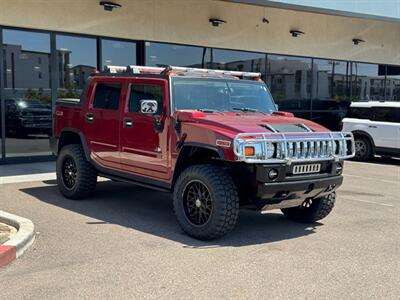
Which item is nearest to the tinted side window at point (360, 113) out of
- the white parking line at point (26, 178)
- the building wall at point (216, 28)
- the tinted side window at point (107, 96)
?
the building wall at point (216, 28)

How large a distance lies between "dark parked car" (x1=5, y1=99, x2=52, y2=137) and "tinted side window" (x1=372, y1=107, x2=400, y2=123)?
28.8ft

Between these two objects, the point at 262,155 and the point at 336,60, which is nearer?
the point at 262,155

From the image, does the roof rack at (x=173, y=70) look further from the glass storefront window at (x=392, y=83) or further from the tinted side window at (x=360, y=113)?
the glass storefront window at (x=392, y=83)

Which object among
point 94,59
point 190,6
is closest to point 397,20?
point 190,6

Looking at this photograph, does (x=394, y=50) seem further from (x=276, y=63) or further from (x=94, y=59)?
(x=94, y=59)

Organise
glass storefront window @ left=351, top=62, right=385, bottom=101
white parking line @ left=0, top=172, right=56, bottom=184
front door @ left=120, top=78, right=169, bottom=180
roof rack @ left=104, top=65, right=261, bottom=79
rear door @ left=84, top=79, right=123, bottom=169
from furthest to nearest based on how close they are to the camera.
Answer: glass storefront window @ left=351, top=62, right=385, bottom=101, white parking line @ left=0, top=172, right=56, bottom=184, rear door @ left=84, top=79, right=123, bottom=169, roof rack @ left=104, top=65, right=261, bottom=79, front door @ left=120, top=78, right=169, bottom=180

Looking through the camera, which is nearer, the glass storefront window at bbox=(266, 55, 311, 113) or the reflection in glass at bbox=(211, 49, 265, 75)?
the reflection in glass at bbox=(211, 49, 265, 75)

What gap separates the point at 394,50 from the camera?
67.3ft

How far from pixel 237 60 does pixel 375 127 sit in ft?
15.0

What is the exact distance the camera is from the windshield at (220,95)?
6.76m

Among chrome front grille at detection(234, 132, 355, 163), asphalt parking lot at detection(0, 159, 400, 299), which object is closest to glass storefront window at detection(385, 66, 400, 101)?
asphalt parking lot at detection(0, 159, 400, 299)

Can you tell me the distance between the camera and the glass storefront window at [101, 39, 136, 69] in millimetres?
13102

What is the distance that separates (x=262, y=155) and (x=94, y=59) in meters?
8.34

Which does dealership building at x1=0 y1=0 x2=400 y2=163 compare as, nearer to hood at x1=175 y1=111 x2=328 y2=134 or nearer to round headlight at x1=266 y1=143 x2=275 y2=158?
hood at x1=175 y1=111 x2=328 y2=134
